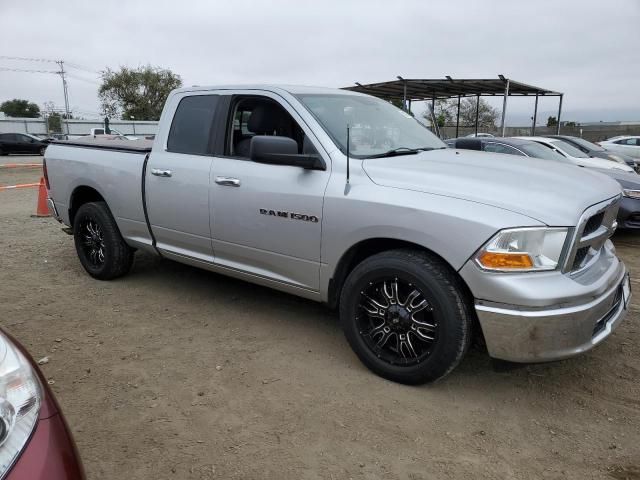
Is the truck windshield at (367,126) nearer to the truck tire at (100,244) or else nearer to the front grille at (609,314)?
the front grille at (609,314)

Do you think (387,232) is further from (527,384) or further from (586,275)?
(527,384)

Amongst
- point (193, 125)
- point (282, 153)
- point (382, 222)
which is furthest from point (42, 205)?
point (382, 222)

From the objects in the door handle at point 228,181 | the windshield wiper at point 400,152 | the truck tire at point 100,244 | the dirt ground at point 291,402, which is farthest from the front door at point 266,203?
the truck tire at point 100,244

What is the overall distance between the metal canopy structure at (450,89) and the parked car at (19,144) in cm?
2113

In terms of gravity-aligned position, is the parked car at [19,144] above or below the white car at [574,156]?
below

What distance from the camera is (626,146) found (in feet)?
65.3

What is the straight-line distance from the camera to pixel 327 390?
3168 mm

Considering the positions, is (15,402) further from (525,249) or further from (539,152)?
(539,152)

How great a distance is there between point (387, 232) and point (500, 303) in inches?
29.5

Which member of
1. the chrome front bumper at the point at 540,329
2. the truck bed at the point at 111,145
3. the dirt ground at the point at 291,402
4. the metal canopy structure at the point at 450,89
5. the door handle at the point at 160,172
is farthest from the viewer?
the metal canopy structure at the point at 450,89

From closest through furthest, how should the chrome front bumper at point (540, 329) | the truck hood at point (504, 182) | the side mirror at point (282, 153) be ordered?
the chrome front bumper at point (540, 329) < the truck hood at point (504, 182) < the side mirror at point (282, 153)

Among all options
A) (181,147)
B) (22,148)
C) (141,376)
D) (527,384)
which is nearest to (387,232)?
(527,384)

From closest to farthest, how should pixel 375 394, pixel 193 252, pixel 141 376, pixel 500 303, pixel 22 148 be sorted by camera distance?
pixel 500 303 → pixel 375 394 → pixel 141 376 → pixel 193 252 → pixel 22 148

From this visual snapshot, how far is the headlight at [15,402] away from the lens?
1392 mm
